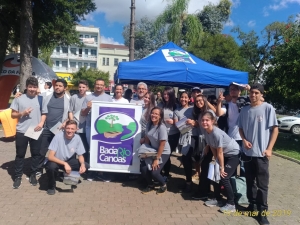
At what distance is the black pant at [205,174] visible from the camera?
4625 mm

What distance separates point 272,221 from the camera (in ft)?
13.4

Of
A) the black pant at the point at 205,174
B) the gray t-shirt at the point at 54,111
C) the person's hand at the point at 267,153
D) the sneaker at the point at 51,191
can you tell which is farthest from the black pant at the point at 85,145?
the person's hand at the point at 267,153

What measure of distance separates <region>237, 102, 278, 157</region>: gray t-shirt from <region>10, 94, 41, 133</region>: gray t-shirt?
11.4 feet

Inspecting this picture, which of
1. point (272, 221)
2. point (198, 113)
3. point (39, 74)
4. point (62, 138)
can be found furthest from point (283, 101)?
point (39, 74)

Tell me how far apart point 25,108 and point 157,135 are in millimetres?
2259

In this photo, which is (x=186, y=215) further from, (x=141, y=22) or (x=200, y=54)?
(x=141, y=22)

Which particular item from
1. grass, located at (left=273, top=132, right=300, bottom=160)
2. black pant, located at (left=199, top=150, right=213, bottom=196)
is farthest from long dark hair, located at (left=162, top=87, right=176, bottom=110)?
grass, located at (left=273, top=132, right=300, bottom=160)

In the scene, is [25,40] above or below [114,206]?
above

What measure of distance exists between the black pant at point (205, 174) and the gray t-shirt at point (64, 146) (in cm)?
204

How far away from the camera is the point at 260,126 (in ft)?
13.2

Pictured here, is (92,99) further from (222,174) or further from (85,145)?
(222,174)

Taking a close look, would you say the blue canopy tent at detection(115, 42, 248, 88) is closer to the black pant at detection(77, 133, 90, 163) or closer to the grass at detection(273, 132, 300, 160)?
the black pant at detection(77, 133, 90, 163)

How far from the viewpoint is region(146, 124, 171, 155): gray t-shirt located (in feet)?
15.8

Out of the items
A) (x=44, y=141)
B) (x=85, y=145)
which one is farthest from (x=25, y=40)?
(x=85, y=145)
